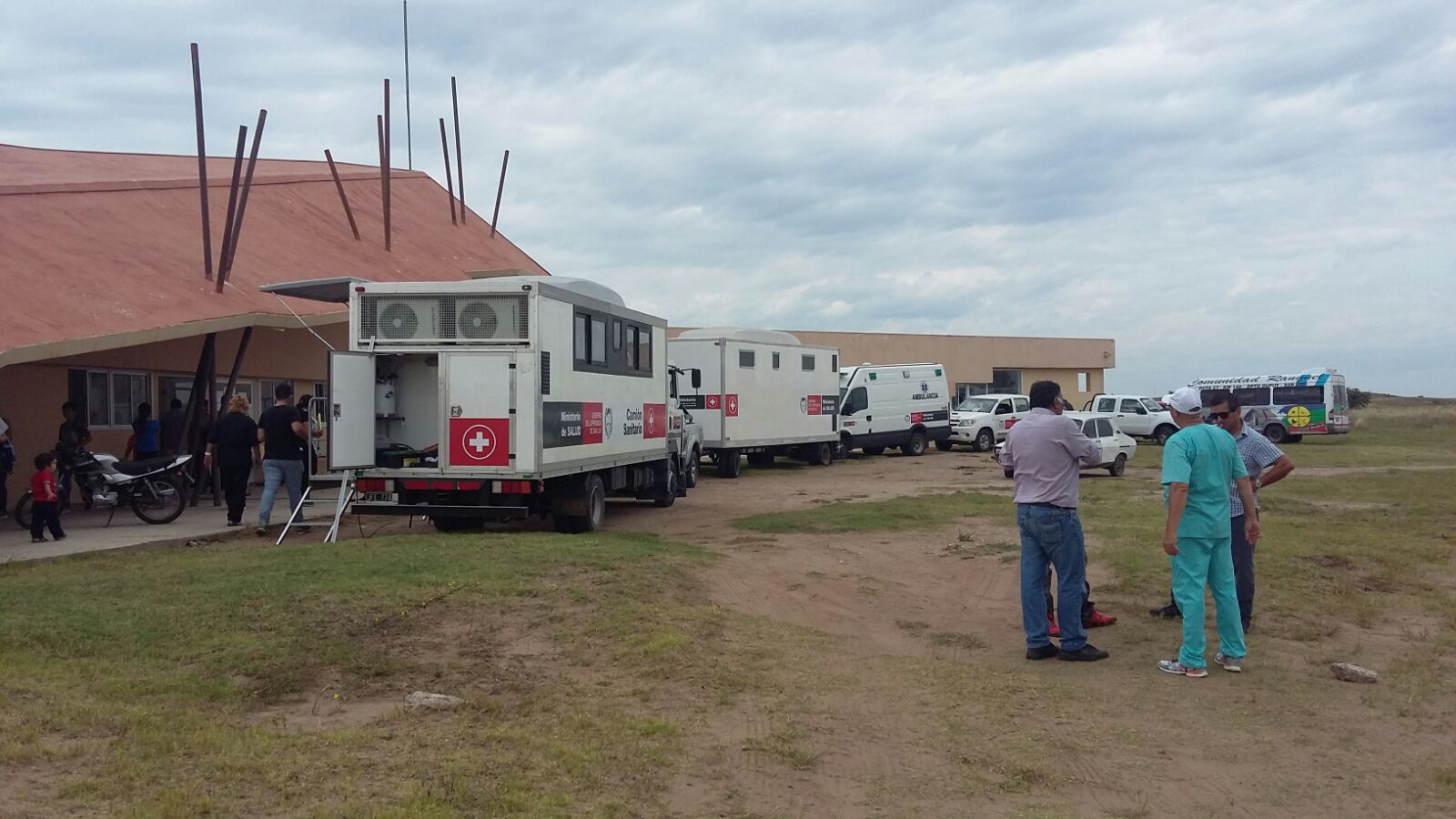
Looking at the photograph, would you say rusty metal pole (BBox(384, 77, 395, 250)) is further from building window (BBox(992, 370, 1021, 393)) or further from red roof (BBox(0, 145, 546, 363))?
building window (BBox(992, 370, 1021, 393))

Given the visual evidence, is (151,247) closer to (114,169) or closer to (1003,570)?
(114,169)

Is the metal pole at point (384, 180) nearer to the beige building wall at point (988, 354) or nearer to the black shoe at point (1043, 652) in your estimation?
the black shoe at point (1043, 652)

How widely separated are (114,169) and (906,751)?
857 inches

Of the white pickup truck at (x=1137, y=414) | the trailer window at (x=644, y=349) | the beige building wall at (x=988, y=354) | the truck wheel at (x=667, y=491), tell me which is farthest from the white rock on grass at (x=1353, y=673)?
the beige building wall at (x=988, y=354)

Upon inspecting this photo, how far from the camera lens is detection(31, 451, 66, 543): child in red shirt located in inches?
502

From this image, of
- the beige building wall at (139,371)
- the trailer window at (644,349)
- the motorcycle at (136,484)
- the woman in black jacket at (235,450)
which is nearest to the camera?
the woman in black jacket at (235,450)

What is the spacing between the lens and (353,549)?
11.6 m

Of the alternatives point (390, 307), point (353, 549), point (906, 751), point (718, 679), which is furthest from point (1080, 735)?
point (390, 307)

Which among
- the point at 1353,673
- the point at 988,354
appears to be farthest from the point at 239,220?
the point at 988,354

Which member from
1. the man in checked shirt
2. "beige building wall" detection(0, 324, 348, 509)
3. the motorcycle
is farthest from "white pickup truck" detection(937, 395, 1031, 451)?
the man in checked shirt

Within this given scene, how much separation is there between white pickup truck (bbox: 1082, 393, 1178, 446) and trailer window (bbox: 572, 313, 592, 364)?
28.8 m

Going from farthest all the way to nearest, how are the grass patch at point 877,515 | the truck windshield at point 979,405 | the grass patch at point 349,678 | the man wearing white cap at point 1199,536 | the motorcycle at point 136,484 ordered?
the truck windshield at point 979,405, the grass patch at point 877,515, the motorcycle at point 136,484, the man wearing white cap at point 1199,536, the grass patch at point 349,678

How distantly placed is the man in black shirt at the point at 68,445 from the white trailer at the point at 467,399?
403 cm

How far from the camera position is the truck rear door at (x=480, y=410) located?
42.3 ft
